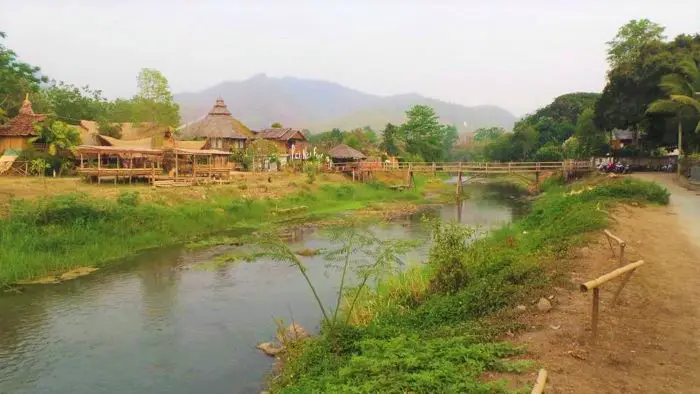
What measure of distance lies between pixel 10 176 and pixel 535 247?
32.8m

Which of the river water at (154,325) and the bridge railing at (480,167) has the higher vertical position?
the bridge railing at (480,167)

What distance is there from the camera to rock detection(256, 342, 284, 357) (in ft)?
39.1

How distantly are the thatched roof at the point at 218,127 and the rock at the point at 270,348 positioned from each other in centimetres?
4338

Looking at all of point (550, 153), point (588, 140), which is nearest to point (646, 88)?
point (588, 140)

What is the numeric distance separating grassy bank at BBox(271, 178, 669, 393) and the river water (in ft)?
7.59

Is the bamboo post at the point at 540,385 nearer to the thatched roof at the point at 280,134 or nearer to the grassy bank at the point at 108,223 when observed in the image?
the grassy bank at the point at 108,223

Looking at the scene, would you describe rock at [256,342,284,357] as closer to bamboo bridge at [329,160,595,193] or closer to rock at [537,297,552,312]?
rock at [537,297,552,312]

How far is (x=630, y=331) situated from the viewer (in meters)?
8.66

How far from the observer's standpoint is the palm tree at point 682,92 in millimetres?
30938

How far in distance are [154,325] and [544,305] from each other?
10.3m

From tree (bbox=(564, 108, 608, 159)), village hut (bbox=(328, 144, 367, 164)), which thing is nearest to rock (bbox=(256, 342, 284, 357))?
village hut (bbox=(328, 144, 367, 164))

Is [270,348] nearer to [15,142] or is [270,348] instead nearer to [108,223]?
[108,223]

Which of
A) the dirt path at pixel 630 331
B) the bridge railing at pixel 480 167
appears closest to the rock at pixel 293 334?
the dirt path at pixel 630 331

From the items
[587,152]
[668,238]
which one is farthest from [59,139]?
[587,152]
